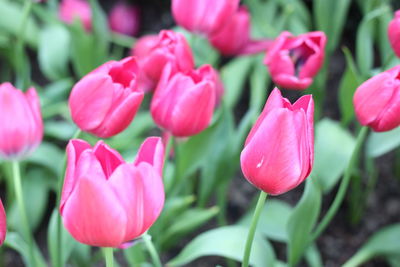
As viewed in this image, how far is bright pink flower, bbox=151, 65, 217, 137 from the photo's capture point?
0.65 meters

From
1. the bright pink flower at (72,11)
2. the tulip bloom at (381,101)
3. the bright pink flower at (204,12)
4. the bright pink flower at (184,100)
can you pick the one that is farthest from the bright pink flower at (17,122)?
the bright pink flower at (72,11)

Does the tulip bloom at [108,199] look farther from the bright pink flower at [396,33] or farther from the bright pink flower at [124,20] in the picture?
the bright pink flower at [124,20]

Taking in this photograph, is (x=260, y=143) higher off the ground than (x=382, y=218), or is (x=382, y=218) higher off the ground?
(x=260, y=143)

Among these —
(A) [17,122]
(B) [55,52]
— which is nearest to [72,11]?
(B) [55,52]

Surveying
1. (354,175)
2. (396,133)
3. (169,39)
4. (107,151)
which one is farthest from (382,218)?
(107,151)

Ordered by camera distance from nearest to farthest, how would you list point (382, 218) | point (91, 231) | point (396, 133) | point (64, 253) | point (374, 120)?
point (91, 231)
point (374, 120)
point (64, 253)
point (396, 133)
point (382, 218)

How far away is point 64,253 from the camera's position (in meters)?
0.82

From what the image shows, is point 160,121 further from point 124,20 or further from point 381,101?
point 124,20

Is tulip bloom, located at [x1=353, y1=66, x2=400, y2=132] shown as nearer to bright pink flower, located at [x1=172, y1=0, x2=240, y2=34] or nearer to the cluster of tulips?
the cluster of tulips

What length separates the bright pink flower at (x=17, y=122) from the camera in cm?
66

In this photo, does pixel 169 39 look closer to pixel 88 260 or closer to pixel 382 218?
pixel 88 260

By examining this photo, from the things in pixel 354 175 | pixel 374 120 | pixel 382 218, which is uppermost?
pixel 374 120

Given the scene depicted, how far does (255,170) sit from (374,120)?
179 millimetres

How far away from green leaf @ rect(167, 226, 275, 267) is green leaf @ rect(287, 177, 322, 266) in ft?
0.12
